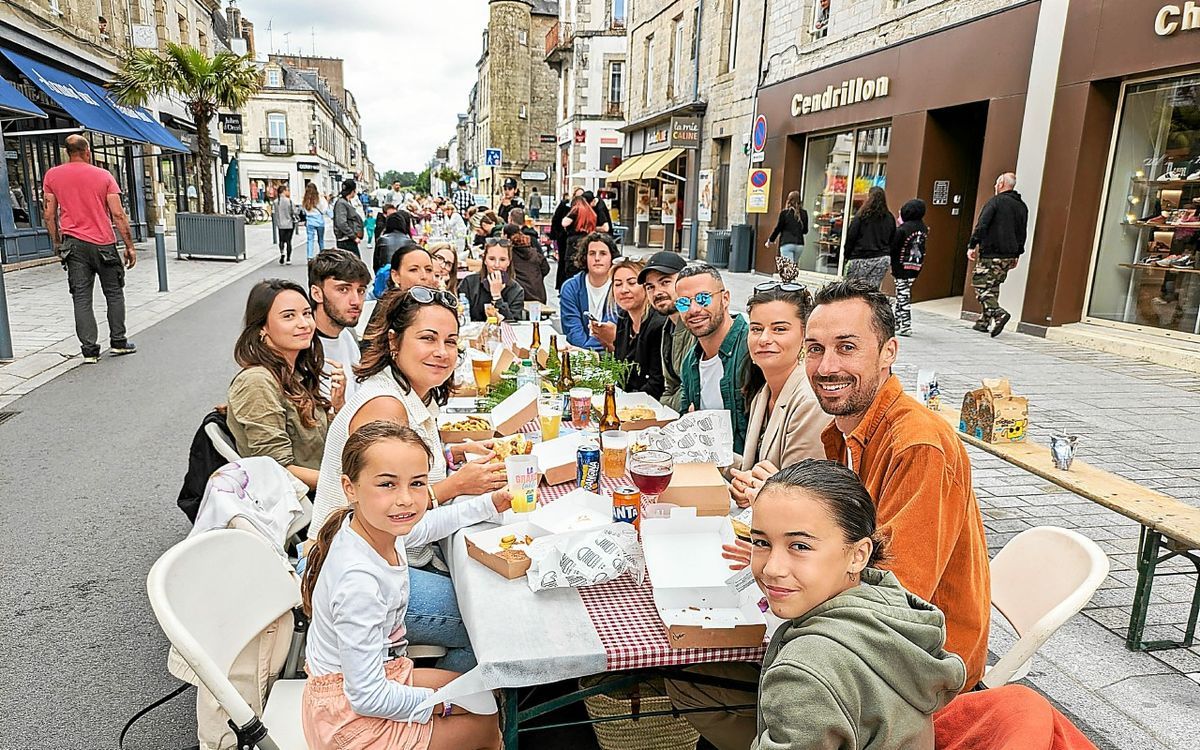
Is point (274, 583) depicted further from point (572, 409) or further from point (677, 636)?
point (572, 409)

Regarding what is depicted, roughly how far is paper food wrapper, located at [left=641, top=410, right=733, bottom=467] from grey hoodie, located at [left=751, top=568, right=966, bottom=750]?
4.34 ft

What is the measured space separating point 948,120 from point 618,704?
12756mm

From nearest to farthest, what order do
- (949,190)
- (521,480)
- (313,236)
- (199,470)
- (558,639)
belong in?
1. (558,639)
2. (521,480)
3. (199,470)
4. (949,190)
5. (313,236)

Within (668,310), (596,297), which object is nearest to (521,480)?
(668,310)

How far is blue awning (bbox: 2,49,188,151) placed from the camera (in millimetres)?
14250

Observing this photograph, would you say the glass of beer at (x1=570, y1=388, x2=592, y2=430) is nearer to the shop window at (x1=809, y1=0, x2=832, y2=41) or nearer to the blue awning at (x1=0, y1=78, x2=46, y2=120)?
the blue awning at (x1=0, y1=78, x2=46, y2=120)

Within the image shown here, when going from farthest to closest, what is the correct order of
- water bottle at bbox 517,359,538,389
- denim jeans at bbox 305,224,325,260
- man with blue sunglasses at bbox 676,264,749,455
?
1. denim jeans at bbox 305,224,325,260
2. water bottle at bbox 517,359,538,389
3. man with blue sunglasses at bbox 676,264,749,455

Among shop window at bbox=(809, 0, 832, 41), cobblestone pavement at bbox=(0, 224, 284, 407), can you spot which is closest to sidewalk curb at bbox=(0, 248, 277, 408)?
cobblestone pavement at bbox=(0, 224, 284, 407)

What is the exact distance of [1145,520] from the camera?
3070mm

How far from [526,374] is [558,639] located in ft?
7.82

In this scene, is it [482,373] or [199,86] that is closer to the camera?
[482,373]

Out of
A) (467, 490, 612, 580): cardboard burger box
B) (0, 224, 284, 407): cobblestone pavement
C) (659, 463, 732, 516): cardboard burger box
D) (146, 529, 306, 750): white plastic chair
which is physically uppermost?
(659, 463, 732, 516): cardboard burger box

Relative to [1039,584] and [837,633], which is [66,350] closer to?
[837,633]

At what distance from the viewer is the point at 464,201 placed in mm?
31469
